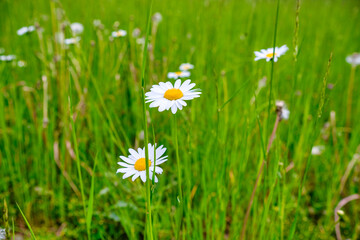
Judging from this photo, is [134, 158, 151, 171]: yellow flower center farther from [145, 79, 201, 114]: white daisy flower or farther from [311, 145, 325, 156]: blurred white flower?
[311, 145, 325, 156]: blurred white flower

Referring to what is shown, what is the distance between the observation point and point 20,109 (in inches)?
50.1

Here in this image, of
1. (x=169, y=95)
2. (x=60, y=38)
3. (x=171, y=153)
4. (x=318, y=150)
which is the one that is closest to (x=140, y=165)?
(x=169, y=95)

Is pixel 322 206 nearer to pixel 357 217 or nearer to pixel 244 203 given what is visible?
pixel 357 217

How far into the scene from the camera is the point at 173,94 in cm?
65

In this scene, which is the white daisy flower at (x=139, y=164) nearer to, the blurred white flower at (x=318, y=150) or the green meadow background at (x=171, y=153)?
the green meadow background at (x=171, y=153)

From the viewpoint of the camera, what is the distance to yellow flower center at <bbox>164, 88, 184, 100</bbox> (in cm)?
64

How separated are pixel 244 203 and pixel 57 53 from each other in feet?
3.88

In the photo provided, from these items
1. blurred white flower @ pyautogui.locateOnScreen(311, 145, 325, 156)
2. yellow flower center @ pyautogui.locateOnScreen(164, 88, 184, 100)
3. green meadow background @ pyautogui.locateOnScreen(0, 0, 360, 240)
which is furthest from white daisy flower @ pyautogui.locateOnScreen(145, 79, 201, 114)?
blurred white flower @ pyautogui.locateOnScreen(311, 145, 325, 156)

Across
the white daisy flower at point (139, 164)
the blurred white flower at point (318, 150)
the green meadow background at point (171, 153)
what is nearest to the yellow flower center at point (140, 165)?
the white daisy flower at point (139, 164)

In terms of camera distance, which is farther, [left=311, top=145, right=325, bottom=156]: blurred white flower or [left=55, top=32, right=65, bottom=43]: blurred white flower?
[left=55, top=32, right=65, bottom=43]: blurred white flower

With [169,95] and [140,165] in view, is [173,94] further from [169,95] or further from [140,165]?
[140,165]

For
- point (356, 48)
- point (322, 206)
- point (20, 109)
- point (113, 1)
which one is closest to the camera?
point (322, 206)

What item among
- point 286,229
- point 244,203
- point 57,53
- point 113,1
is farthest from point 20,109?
point 113,1

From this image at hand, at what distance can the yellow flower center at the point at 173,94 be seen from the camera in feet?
2.11
